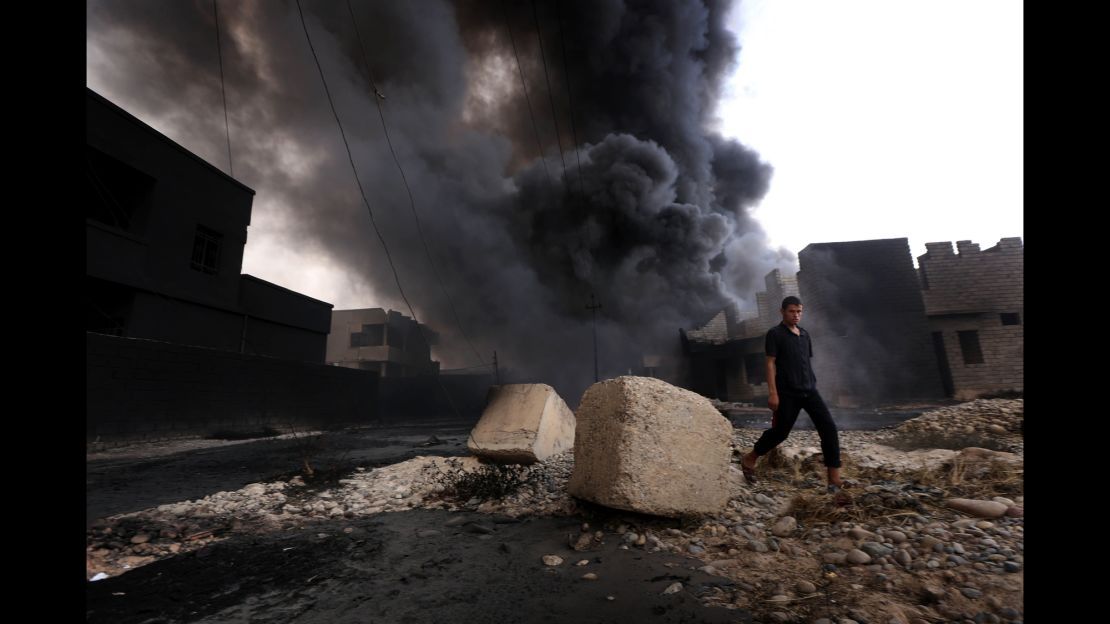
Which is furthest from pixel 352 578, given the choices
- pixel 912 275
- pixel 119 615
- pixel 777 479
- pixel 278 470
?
pixel 912 275

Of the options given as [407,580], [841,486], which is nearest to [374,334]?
[407,580]

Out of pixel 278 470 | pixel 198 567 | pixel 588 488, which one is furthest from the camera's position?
pixel 278 470

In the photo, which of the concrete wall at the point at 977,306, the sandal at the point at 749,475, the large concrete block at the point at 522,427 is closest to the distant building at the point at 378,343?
the concrete wall at the point at 977,306

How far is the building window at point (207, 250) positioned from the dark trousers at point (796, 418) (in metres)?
15.7

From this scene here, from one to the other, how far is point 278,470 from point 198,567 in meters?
3.38

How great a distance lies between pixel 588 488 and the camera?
3.18 metres

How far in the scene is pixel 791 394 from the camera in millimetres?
3631

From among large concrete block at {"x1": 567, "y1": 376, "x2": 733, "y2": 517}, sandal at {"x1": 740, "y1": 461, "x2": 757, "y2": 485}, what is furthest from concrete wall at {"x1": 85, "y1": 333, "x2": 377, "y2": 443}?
sandal at {"x1": 740, "y1": 461, "x2": 757, "y2": 485}

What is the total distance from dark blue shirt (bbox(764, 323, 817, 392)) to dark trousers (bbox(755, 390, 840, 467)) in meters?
0.07

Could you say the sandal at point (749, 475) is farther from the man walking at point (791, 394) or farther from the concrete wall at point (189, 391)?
the concrete wall at point (189, 391)

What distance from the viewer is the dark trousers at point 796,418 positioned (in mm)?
3402

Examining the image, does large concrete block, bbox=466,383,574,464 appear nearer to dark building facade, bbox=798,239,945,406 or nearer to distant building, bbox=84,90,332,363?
distant building, bbox=84,90,332,363

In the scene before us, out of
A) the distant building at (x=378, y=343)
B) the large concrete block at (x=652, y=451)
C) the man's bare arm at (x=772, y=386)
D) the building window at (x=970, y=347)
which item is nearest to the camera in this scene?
the large concrete block at (x=652, y=451)

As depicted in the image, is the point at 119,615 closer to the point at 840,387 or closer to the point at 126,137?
the point at 126,137
